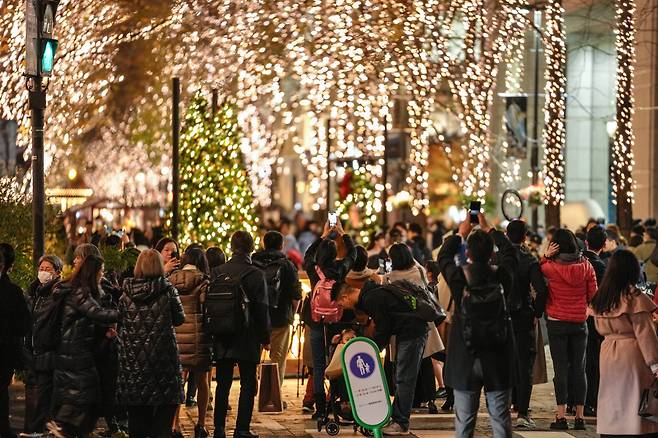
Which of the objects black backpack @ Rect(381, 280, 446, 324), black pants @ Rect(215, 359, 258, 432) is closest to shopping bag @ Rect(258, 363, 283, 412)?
black pants @ Rect(215, 359, 258, 432)

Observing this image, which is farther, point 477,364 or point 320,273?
point 320,273

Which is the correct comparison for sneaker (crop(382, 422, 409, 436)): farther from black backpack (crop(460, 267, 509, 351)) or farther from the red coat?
black backpack (crop(460, 267, 509, 351))

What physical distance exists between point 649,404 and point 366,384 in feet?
7.65

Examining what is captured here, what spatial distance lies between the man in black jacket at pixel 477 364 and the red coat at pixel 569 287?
3241 mm

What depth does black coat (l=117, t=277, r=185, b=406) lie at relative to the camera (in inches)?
476

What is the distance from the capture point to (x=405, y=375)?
1398 cm

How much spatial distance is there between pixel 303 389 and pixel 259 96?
569 inches

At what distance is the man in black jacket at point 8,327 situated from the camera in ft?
42.9

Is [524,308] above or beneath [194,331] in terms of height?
above

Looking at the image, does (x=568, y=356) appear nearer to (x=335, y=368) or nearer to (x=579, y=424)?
(x=579, y=424)

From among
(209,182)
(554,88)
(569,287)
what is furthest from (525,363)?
(554,88)

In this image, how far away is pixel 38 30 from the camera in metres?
15.4

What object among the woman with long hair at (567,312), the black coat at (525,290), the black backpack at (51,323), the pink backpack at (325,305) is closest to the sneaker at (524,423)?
the woman with long hair at (567,312)

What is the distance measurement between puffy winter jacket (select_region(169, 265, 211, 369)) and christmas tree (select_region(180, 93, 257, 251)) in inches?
393
